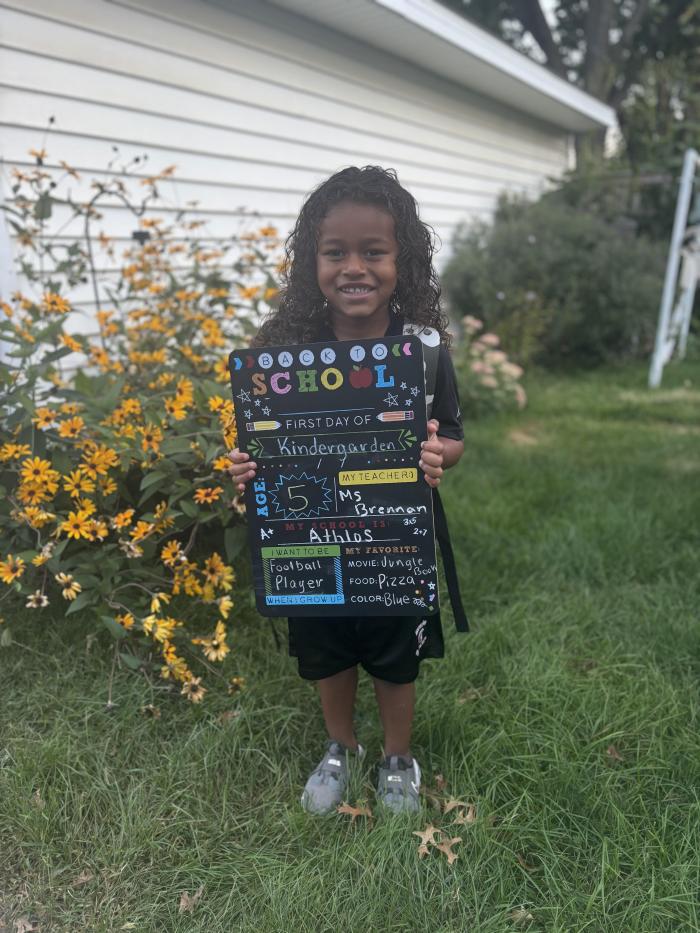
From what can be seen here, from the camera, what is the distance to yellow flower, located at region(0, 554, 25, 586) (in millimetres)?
2018

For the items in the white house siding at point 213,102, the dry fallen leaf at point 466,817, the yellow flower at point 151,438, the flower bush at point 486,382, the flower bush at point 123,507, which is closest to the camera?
the dry fallen leaf at point 466,817

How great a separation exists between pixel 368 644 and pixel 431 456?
548 millimetres

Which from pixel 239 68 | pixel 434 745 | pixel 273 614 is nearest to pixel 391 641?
pixel 273 614

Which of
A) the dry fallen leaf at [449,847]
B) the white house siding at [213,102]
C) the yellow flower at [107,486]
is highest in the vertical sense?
the white house siding at [213,102]

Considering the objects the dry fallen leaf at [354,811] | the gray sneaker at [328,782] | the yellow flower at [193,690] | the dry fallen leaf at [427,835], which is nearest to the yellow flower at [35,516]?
the yellow flower at [193,690]

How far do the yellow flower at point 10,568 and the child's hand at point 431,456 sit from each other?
1.23 metres

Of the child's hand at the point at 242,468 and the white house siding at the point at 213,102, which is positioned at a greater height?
the white house siding at the point at 213,102

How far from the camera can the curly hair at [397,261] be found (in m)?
1.63

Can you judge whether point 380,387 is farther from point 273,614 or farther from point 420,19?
point 420,19

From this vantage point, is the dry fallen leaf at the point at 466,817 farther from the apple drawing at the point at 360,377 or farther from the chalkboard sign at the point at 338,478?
the apple drawing at the point at 360,377

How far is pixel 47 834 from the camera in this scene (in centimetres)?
178

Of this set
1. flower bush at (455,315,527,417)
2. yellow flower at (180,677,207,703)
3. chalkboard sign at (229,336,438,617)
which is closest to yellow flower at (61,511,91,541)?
yellow flower at (180,677,207,703)

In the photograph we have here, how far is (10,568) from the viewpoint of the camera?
2.07m

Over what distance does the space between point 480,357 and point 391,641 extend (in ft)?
15.5
